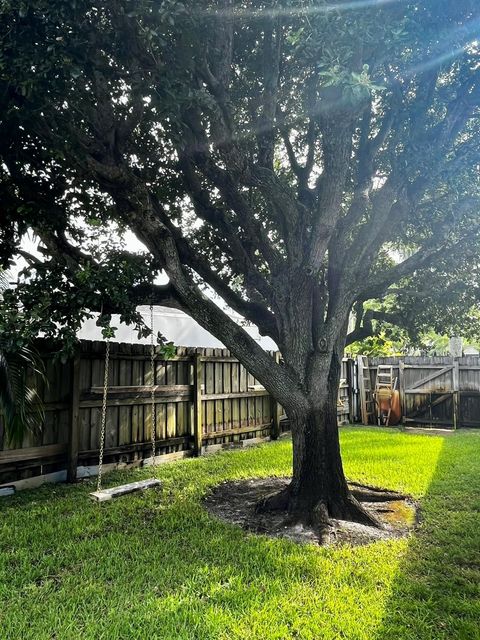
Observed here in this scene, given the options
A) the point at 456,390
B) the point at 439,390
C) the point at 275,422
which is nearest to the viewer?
the point at 275,422

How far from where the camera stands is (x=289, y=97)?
4.47 m

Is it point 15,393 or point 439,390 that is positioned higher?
point 15,393

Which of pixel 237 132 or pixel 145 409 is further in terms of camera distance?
pixel 145 409

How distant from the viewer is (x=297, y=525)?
12.1 ft

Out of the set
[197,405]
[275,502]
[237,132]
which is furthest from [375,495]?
[237,132]

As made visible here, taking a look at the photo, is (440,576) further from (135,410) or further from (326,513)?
(135,410)

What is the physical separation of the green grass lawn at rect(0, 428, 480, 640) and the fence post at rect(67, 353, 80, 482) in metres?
0.53

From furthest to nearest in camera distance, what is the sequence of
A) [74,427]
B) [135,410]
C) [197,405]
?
[197,405] → [135,410] → [74,427]

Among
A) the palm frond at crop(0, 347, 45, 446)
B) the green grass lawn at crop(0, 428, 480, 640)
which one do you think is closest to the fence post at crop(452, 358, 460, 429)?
the green grass lawn at crop(0, 428, 480, 640)

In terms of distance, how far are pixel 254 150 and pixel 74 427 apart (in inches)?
149

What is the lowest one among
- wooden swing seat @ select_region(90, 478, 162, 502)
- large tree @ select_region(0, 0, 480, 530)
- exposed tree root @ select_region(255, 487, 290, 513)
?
exposed tree root @ select_region(255, 487, 290, 513)

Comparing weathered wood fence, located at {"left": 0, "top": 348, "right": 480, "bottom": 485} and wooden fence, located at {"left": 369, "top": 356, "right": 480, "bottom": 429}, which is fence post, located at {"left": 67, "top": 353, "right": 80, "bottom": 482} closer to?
weathered wood fence, located at {"left": 0, "top": 348, "right": 480, "bottom": 485}

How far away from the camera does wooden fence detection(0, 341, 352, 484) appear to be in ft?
16.5

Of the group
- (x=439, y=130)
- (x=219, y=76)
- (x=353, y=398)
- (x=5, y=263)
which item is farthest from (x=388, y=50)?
(x=353, y=398)
